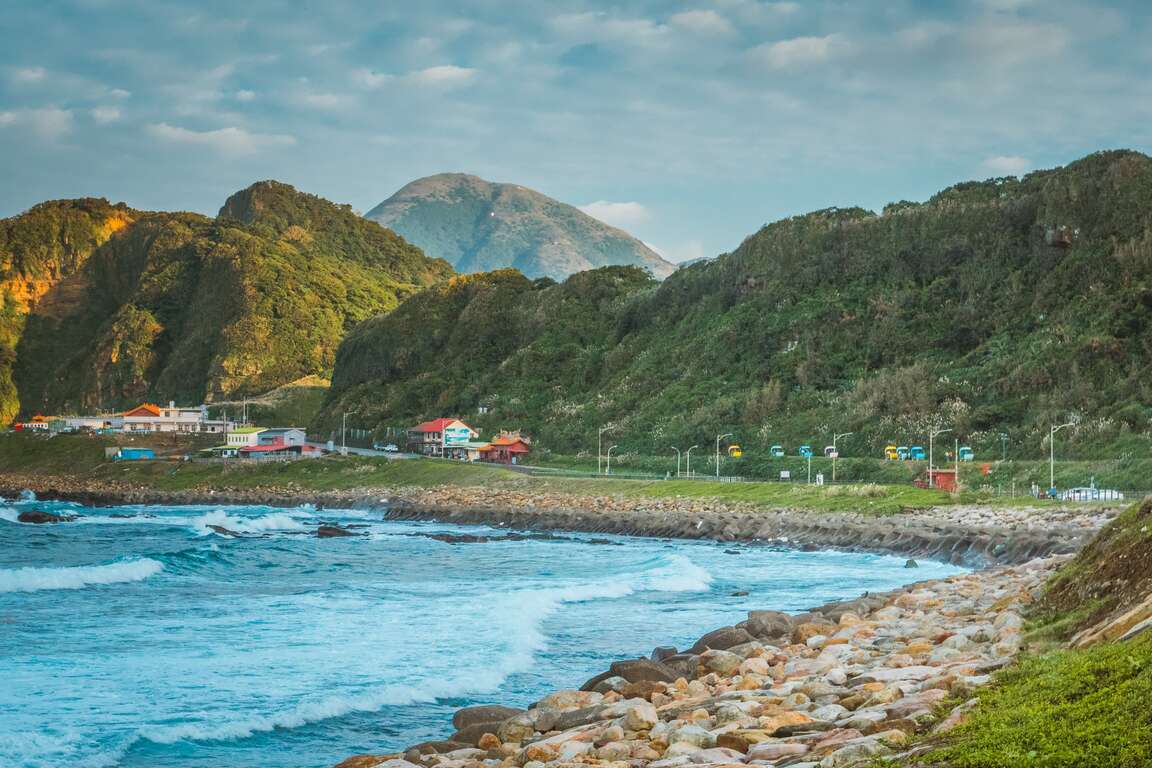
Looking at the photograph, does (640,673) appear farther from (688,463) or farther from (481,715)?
(688,463)

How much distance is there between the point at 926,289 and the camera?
108812 millimetres

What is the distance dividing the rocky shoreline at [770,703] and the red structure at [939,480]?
43.2 metres

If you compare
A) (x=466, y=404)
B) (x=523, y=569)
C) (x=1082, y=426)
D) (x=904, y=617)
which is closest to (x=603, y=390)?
(x=466, y=404)

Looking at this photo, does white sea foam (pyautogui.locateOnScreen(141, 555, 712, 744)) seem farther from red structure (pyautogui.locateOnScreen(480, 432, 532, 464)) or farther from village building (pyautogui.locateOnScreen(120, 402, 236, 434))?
village building (pyautogui.locateOnScreen(120, 402, 236, 434))

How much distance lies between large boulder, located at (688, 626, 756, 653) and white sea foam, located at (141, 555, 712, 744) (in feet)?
13.1

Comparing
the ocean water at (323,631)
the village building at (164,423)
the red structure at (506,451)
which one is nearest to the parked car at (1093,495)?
the ocean water at (323,631)

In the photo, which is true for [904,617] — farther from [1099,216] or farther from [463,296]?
[463,296]

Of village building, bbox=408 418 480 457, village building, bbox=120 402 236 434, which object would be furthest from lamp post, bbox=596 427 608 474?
village building, bbox=120 402 236 434

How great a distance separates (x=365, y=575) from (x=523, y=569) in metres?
6.48

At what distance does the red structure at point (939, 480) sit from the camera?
62.4 metres

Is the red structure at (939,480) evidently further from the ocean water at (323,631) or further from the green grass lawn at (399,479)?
the ocean water at (323,631)

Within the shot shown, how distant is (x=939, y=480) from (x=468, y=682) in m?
48.4

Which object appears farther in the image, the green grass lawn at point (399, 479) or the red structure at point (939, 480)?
the red structure at point (939, 480)

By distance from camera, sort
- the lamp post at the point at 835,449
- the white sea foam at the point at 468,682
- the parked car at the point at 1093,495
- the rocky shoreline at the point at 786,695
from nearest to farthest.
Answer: the rocky shoreline at the point at 786,695 → the white sea foam at the point at 468,682 → the parked car at the point at 1093,495 → the lamp post at the point at 835,449
